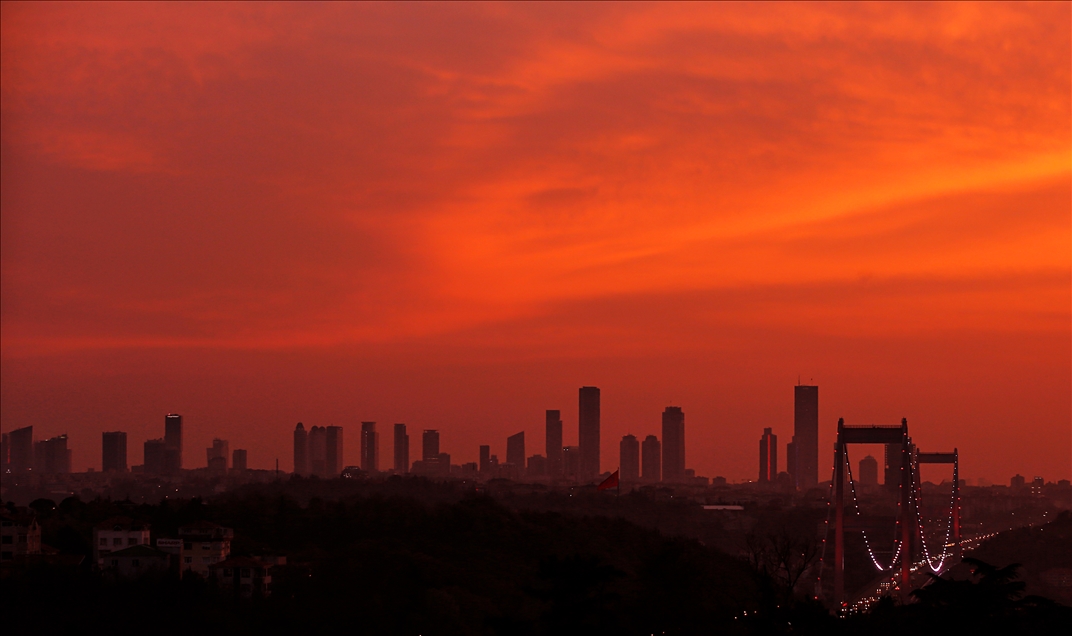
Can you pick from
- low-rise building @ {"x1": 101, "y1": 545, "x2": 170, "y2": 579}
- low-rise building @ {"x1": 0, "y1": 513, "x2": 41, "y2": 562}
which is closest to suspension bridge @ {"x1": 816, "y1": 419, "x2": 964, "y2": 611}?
low-rise building @ {"x1": 101, "y1": 545, "x2": 170, "y2": 579}

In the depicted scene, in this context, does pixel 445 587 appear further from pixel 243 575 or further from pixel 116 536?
pixel 116 536

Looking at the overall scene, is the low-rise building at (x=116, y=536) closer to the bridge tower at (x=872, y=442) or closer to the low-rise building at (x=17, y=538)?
the low-rise building at (x=17, y=538)

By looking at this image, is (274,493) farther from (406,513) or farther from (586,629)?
(586,629)

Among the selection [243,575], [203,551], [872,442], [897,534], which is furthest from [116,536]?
[897,534]

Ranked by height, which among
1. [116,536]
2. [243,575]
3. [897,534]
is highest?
[116,536]

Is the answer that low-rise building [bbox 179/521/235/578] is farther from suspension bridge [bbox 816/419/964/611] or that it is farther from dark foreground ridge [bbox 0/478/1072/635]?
suspension bridge [bbox 816/419/964/611]

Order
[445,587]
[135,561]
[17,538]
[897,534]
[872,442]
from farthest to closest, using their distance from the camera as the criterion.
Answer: [897,534] → [872,442] → [17,538] → [445,587] → [135,561]
